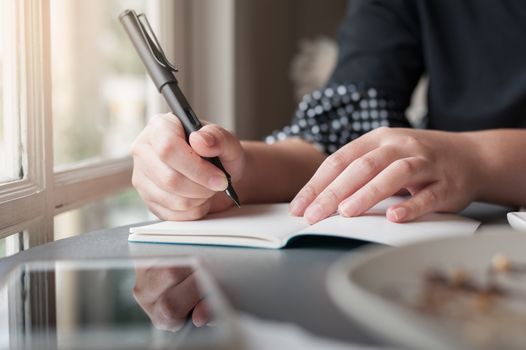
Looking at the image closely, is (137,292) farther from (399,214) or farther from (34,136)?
(34,136)

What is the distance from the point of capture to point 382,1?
1146mm

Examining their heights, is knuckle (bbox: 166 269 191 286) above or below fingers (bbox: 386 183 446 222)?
above

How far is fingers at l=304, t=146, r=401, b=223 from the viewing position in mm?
587

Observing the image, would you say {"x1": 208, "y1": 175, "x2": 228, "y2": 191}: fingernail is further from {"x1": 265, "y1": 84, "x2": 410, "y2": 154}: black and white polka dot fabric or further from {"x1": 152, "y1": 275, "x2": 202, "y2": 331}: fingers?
{"x1": 265, "y1": 84, "x2": 410, "y2": 154}: black and white polka dot fabric

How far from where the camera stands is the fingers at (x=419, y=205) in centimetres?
56

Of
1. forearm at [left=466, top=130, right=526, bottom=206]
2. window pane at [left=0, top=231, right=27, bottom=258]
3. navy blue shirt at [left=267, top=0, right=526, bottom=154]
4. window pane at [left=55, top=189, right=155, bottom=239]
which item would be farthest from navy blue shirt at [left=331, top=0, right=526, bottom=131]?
window pane at [left=0, top=231, right=27, bottom=258]

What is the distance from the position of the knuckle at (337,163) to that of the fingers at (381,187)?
0.14ft

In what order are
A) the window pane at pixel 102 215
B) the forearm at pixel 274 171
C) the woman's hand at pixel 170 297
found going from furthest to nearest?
the window pane at pixel 102 215
the forearm at pixel 274 171
the woman's hand at pixel 170 297

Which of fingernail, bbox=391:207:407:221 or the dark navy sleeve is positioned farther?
the dark navy sleeve

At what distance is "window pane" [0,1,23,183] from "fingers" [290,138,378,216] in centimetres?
30

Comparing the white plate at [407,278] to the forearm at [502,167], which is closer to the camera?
the white plate at [407,278]

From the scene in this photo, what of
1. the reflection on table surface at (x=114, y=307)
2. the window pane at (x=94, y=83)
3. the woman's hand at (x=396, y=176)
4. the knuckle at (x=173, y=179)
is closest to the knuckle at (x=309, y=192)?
the woman's hand at (x=396, y=176)

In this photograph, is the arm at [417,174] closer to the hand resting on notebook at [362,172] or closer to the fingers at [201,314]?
the hand resting on notebook at [362,172]

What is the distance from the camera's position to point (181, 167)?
1.98 ft
